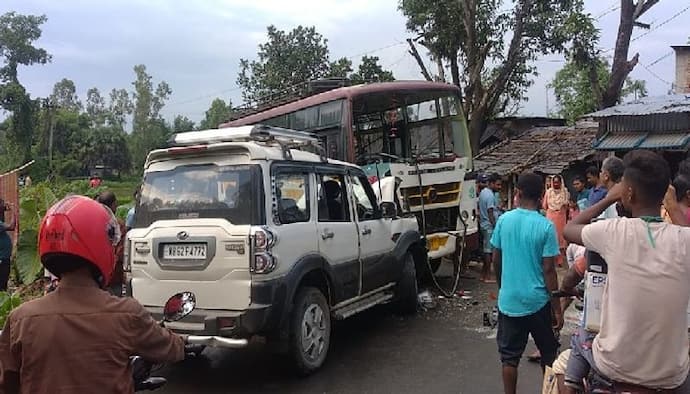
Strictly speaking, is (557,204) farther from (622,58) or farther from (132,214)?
(132,214)

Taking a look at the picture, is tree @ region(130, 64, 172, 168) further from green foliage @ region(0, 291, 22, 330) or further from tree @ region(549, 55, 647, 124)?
green foliage @ region(0, 291, 22, 330)

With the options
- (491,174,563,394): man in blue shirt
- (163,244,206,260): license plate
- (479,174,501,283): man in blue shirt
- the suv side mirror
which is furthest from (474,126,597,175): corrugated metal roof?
(163,244,206,260): license plate

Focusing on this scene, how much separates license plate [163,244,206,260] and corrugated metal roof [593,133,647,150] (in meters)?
10.2

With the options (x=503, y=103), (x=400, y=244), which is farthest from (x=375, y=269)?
(x=503, y=103)

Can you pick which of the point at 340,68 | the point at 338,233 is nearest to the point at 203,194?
the point at 338,233

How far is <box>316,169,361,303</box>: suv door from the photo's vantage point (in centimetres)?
575

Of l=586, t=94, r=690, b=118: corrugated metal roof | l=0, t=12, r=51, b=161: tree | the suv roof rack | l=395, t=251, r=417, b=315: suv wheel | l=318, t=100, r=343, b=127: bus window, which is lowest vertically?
l=395, t=251, r=417, b=315: suv wheel

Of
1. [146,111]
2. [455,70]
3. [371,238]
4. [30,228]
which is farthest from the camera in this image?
[146,111]

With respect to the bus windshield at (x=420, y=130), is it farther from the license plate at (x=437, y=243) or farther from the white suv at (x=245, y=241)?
the white suv at (x=245, y=241)

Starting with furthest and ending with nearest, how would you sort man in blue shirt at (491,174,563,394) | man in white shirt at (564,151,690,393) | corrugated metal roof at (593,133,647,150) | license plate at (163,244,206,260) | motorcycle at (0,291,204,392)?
1. corrugated metal roof at (593,133,647,150)
2. license plate at (163,244,206,260)
3. man in blue shirt at (491,174,563,394)
4. man in white shirt at (564,151,690,393)
5. motorcycle at (0,291,204,392)

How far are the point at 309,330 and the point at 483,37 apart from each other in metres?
15.2

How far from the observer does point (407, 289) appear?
7.34m

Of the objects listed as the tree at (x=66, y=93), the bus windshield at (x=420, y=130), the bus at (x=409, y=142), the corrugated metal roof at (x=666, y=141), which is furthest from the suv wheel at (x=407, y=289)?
the tree at (x=66, y=93)

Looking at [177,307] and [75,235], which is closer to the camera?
[75,235]
